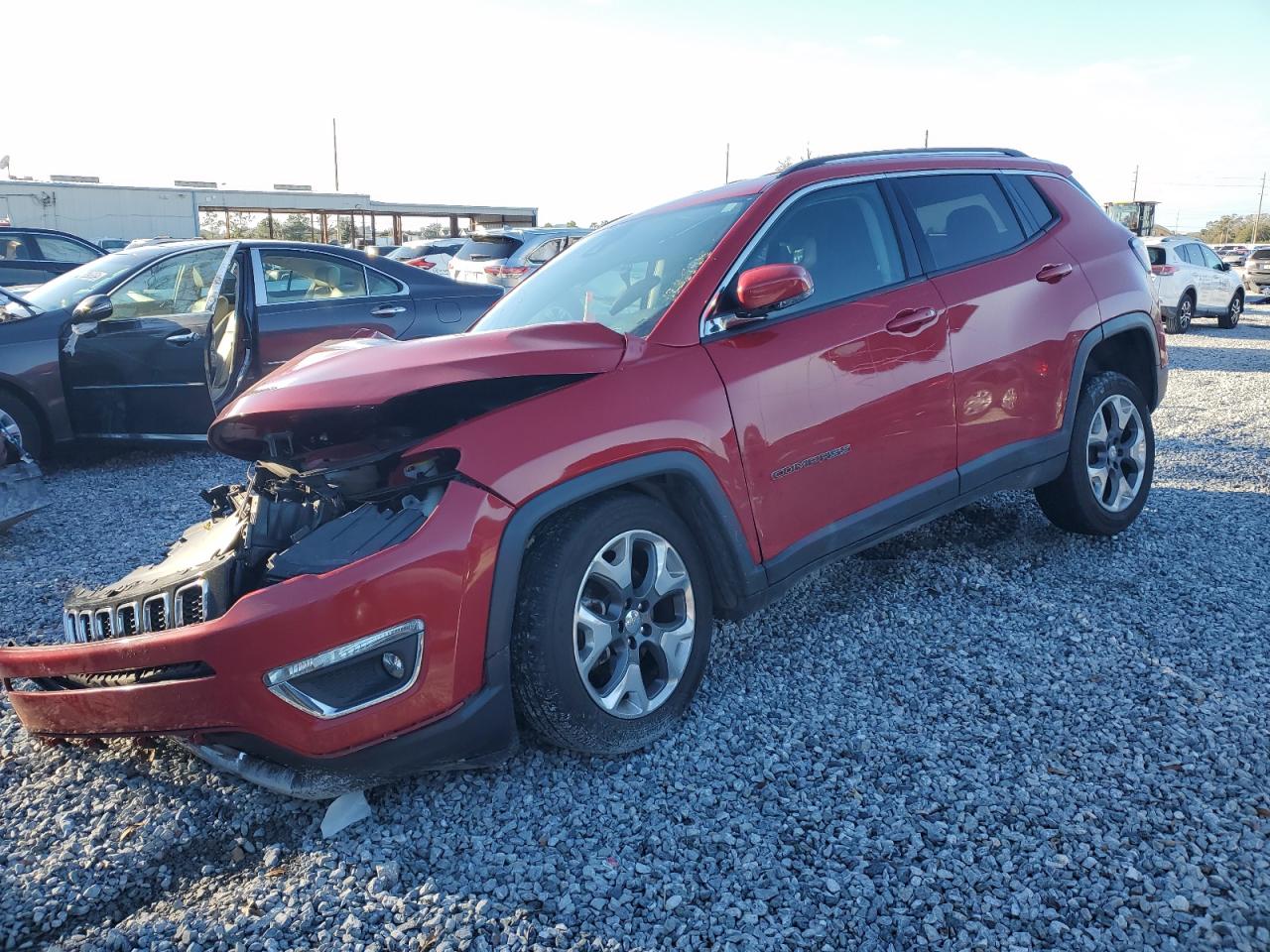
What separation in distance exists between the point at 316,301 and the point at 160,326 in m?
1.12

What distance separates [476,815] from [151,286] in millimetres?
6019

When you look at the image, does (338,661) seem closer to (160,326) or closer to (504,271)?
(160,326)

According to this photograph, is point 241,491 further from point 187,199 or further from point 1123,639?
point 187,199

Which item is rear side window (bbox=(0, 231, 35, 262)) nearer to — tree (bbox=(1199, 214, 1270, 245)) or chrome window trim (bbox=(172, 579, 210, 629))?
chrome window trim (bbox=(172, 579, 210, 629))

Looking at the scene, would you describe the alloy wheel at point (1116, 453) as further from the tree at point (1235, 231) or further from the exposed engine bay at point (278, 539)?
the tree at point (1235, 231)

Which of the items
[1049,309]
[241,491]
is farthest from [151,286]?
[1049,309]

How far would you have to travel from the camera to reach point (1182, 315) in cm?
1656

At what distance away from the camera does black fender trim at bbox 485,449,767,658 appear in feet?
8.29

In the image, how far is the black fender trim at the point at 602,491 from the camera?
2.53 meters

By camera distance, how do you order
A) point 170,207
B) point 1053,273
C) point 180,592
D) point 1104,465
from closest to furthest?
point 180,592
point 1053,273
point 1104,465
point 170,207

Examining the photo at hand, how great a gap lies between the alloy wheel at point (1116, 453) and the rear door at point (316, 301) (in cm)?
489

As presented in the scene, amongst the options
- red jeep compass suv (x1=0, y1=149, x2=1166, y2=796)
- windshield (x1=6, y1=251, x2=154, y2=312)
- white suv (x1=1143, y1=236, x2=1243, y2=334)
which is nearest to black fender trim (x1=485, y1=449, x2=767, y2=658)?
red jeep compass suv (x1=0, y1=149, x2=1166, y2=796)

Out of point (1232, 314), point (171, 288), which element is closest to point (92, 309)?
point (171, 288)

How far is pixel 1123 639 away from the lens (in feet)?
11.6
